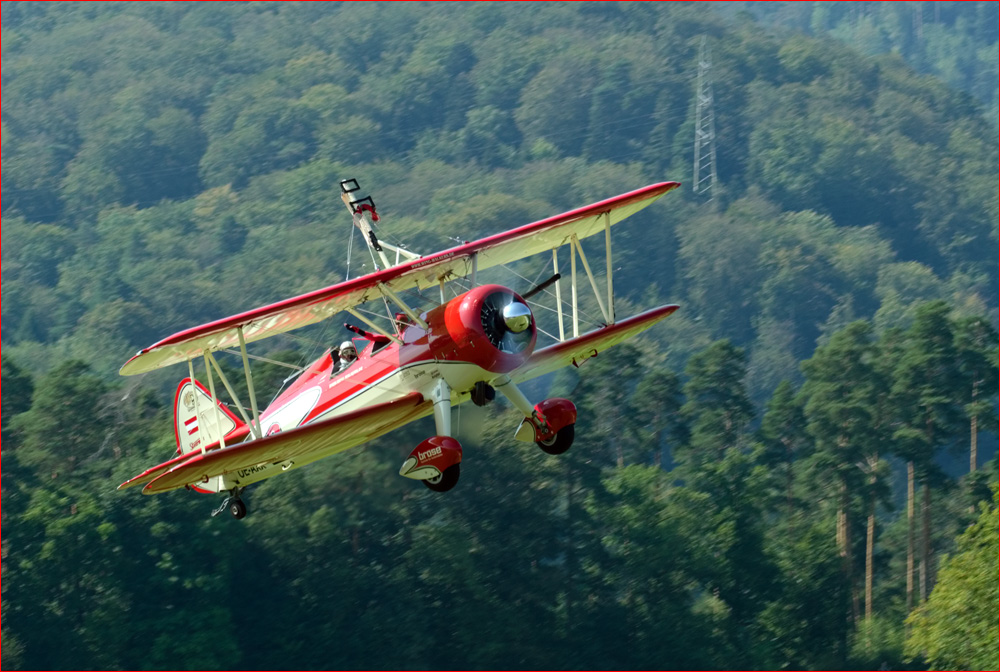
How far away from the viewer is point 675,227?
12650 cm

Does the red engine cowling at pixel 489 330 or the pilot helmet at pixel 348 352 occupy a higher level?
the pilot helmet at pixel 348 352

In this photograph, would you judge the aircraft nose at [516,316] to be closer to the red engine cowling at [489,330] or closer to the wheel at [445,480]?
the red engine cowling at [489,330]

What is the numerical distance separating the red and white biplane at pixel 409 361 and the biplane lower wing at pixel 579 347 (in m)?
0.02

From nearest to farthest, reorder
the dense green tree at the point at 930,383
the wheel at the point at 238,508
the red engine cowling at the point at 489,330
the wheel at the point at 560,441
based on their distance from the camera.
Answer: the red engine cowling at the point at 489,330
the wheel at the point at 560,441
the wheel at the point at 238,508
the dense green tree at the point at 930,383

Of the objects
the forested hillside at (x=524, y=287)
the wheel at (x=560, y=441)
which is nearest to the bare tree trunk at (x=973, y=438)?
the forested hillside at (x=524, y=287)

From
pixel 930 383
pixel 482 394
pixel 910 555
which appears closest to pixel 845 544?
pixel 910 555

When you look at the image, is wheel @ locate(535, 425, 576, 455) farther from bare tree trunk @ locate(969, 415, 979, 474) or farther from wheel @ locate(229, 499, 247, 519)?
bare tree trunk @ locate(969, 415, 979, 474)

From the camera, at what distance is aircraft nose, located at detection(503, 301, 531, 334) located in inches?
653

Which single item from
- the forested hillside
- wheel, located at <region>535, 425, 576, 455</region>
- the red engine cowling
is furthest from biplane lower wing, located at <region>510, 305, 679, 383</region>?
the forested hillside

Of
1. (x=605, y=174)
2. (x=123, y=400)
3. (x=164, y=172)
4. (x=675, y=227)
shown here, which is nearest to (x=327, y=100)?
(x=164, y=172)

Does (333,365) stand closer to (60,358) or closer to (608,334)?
(608,334)

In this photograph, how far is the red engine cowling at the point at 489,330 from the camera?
54.6 feet

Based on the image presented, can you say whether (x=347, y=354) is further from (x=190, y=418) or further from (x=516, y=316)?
(x=190, y=418)

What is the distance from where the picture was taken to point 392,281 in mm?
17219
